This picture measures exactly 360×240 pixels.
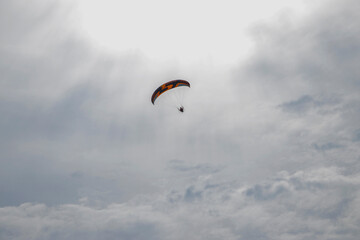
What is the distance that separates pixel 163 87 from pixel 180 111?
7.35 metres

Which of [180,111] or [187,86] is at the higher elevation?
[187,86]

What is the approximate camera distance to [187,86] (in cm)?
9100

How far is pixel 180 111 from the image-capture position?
8600 cm

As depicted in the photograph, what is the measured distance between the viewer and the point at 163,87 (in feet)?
287

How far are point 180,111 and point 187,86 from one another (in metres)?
8.39

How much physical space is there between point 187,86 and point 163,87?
699 centimetres

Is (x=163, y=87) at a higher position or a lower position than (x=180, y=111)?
higher
